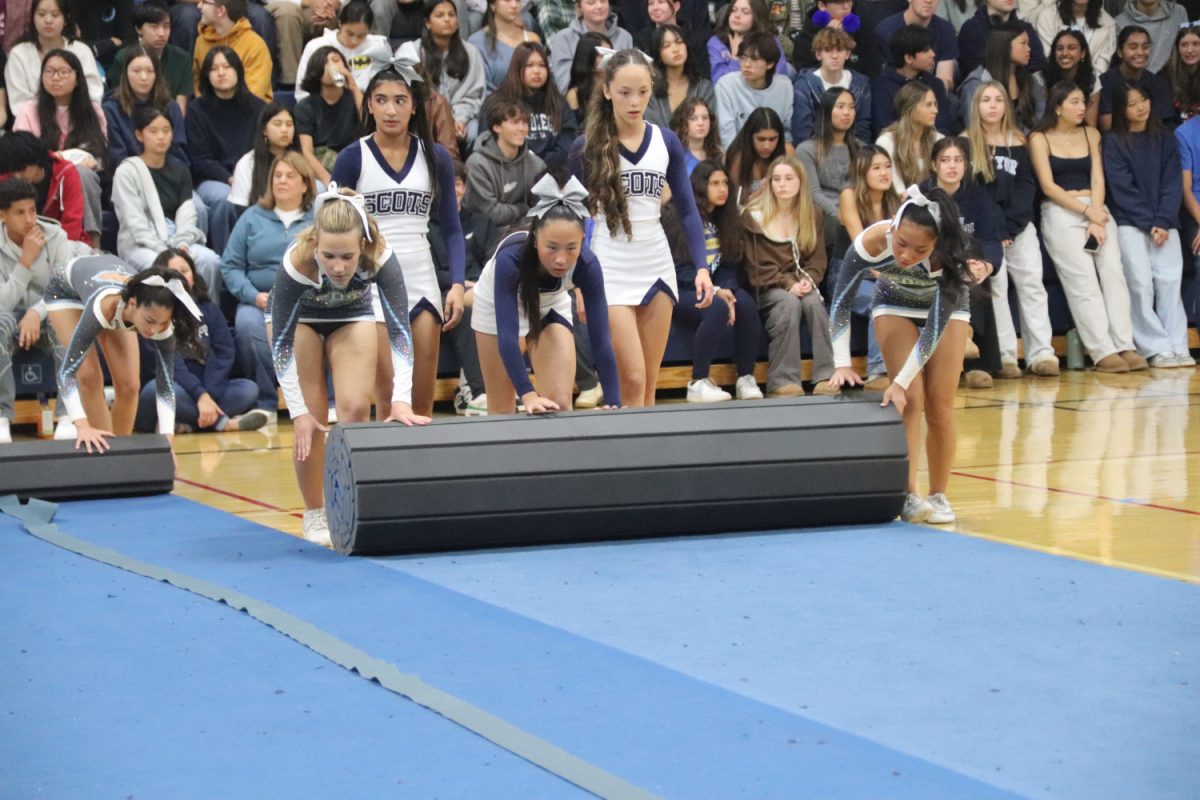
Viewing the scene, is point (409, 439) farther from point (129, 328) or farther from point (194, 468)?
point (194, 468)

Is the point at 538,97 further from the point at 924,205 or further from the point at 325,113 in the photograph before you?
the point at 924,205

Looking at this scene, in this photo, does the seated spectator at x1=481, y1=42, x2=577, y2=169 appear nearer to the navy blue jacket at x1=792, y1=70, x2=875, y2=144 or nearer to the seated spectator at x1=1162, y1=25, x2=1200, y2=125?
the navy blue jacket at x1=792, y1=70, x2=875, y2=144

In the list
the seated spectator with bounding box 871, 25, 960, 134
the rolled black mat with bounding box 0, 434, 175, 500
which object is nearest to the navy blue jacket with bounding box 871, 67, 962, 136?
the seated spectator with bounding box 871, 25, 960, 134

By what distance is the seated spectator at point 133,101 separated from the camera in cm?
949

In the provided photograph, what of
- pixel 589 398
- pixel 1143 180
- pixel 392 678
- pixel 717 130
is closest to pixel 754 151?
pixel 717 130

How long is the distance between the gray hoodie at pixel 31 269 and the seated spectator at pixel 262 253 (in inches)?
42.0

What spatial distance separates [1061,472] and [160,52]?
625 centimetres

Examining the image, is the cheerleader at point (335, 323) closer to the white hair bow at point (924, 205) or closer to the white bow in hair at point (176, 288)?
the white bow in hair at point (176, 288)

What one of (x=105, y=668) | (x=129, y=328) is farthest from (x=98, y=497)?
(x=105, y=668)

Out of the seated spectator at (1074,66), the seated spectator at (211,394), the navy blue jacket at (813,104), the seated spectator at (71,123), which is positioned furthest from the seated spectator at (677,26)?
the seated spectator at (71,123)

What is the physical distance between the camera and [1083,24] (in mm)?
12016

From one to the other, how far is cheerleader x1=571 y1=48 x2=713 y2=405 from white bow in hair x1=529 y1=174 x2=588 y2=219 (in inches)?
28.9

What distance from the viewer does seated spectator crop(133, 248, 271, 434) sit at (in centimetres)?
883

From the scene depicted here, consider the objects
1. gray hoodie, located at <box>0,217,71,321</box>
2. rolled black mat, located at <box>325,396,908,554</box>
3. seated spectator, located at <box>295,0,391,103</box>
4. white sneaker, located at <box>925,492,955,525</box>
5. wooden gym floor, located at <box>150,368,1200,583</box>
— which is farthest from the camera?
seated spectator, located at <box>295,0,391,103</box>
